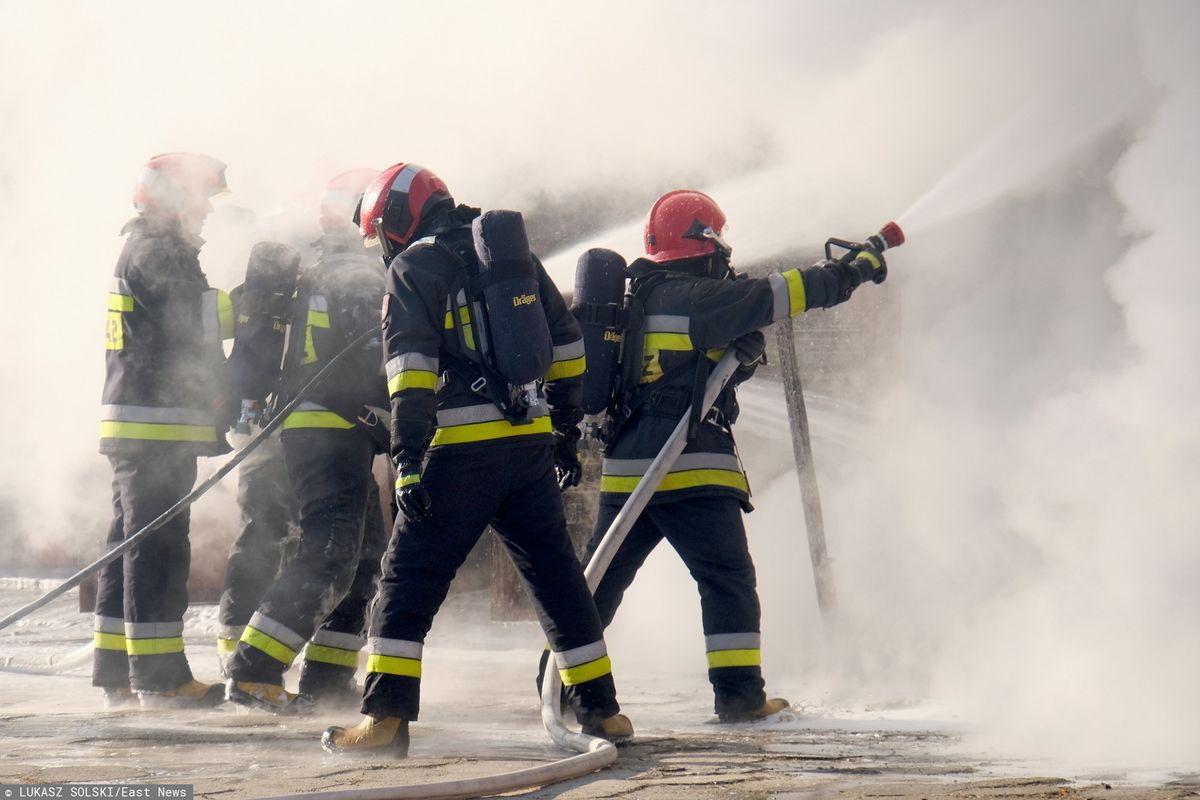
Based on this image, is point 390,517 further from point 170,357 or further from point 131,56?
point 131,56

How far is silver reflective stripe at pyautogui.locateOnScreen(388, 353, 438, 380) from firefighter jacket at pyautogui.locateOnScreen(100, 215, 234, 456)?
1.77 metres

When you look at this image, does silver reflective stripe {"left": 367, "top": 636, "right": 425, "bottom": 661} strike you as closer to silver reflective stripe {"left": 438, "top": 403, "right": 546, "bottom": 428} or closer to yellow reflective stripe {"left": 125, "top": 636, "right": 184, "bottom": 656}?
silver reflective stripe {"left": 438, "top": 403, "right": 546, "bottom": 428}

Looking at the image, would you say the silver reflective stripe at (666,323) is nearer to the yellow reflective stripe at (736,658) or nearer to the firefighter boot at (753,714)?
the yellow reflective stripe at (736,658)

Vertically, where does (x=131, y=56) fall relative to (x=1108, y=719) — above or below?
above

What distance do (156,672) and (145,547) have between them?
49cm

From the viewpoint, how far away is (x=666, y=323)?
15.8 feet

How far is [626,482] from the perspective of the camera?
15.9ft

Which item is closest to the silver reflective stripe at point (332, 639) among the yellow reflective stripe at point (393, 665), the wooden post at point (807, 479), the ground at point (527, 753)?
the ground at point (527, 753)

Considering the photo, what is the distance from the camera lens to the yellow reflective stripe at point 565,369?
13.9ft

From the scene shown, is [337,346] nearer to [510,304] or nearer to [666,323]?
[666,323]

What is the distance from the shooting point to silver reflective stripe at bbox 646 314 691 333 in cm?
479

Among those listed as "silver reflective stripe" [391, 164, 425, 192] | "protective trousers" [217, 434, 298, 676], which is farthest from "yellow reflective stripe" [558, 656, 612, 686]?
"protective trousers" [217, 434, 298, 676]

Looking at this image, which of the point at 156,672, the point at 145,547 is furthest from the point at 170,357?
the point at 156,672

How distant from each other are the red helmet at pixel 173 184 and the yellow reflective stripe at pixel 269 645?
1.82 metres
